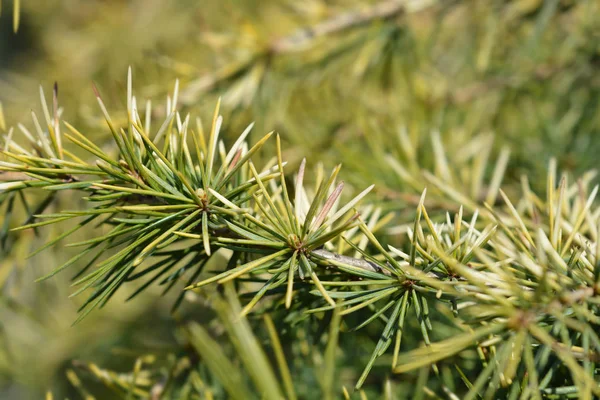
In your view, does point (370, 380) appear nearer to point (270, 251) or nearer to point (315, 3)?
point (270, 251)

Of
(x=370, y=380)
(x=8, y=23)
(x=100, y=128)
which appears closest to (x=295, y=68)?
(x=100, y=128)

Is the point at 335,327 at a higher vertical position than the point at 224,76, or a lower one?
lower

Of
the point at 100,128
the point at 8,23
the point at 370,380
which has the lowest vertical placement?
the point at 370,380

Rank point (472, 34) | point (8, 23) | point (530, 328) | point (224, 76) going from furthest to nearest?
point (8, 23) < point (472, 34) < point (224, 76) < point (530, 328)

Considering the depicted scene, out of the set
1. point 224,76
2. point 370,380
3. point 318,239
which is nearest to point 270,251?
point 318,239

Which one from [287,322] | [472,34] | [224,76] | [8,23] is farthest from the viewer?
[8,23]

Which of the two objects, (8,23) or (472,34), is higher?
(8,23)

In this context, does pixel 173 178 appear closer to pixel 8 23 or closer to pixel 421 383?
pixel 421 383

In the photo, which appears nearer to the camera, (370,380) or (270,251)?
(270,251)

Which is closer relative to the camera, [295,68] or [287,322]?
[287,322]
